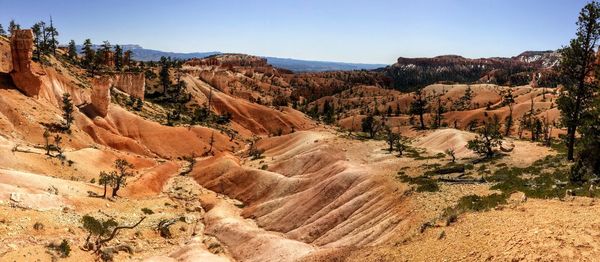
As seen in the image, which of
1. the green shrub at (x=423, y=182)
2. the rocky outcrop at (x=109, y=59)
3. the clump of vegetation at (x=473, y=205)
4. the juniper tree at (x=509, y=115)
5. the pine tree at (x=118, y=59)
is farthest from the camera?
the pine tree at (x=118, y=59)

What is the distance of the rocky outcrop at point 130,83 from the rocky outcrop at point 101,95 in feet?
97.5

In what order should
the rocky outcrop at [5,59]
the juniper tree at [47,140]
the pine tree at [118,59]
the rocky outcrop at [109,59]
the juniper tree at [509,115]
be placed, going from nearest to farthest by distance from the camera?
the juniper tree at [47,140]
the rocky outcrop at [5,59]
the juniper tree at [509,115]
the rocky outcrop at [109,59]
the pine tree at [118,59]

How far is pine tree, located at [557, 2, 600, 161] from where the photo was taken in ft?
145

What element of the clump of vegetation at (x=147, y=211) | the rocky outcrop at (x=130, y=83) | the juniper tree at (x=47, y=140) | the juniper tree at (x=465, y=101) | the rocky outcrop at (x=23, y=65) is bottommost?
the clump of vegetation at (x=147, y=211)

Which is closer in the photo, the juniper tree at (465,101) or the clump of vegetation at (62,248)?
the clump of vegetation at (62,248)

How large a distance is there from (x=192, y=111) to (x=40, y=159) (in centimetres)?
7781

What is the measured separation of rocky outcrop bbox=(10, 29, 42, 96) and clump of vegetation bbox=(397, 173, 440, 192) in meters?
70.5

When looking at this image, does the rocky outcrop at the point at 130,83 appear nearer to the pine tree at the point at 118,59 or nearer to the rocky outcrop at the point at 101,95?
the pine tree at the point at 118,59

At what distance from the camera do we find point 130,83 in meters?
126

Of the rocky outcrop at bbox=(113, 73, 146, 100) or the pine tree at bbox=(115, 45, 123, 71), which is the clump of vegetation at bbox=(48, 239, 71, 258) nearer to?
the rocky outcrop at bbox=(113, 73, 146, 100)

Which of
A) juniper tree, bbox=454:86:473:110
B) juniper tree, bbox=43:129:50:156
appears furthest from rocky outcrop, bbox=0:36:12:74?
juniper tree, bbox=454:86:473:110

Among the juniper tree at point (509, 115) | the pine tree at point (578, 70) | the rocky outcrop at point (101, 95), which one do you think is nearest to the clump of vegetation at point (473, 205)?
the pine tree at point (578, 70)

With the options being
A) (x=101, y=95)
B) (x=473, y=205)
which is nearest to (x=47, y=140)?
(x=101, y=95)

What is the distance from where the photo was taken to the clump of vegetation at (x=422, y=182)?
40125 millimetres
